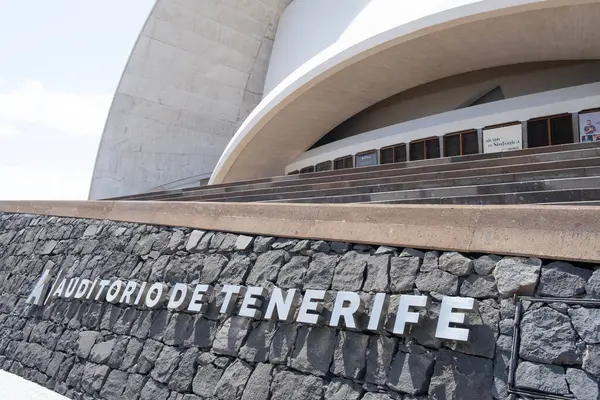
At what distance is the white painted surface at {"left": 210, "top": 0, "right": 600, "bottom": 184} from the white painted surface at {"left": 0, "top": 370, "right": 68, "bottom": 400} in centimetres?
874

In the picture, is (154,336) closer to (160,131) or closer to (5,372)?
(5,372)

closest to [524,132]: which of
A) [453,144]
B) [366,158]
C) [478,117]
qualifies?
[478,117]

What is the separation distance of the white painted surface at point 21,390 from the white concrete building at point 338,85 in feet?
28.7

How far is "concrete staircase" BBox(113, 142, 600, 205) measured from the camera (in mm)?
4562

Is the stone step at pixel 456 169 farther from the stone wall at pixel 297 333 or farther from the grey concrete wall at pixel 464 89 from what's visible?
the grey concrete wall at pixel 464 89

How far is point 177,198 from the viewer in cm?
1039

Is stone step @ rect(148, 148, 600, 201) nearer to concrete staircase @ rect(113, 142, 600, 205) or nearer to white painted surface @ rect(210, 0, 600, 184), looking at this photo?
concrete staircase @ rect(113, 142, 600, 205)

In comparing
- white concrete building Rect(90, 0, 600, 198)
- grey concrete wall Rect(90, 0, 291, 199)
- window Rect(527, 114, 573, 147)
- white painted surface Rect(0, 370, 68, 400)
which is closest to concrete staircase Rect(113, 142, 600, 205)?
white painted surface Rect(0, 370, 68, 400)

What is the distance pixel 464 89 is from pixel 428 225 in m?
11.2

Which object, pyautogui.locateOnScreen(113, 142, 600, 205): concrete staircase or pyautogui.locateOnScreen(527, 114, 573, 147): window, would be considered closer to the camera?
pyautogui.locateOnScreen(113, 142, 600, 205): concrete staircase

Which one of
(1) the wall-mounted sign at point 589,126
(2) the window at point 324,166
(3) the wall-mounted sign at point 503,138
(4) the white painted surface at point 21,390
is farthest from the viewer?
(2) the window at point 324,166

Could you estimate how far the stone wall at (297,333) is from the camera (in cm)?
317

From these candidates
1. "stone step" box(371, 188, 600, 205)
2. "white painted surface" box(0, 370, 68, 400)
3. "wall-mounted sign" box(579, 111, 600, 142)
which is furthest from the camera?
"wall-mounted sign" box(579, 111, 600, 142)

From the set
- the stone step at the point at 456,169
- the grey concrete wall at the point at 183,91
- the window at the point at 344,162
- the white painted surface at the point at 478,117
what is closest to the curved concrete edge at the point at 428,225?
the stone step at the point at 456,169
